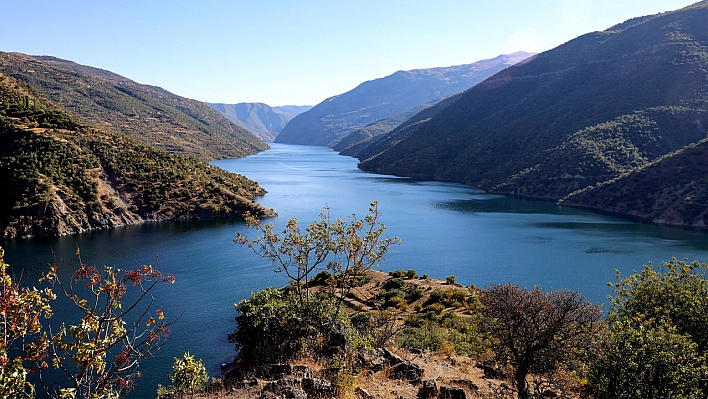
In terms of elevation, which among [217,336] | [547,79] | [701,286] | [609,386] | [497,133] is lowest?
[217,336]

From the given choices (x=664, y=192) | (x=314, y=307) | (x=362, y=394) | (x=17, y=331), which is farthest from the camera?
(x=664, y=192)

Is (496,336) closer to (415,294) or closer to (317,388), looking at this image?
(317,388)

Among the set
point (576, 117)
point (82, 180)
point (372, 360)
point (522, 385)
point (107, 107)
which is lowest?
point (372, 360)

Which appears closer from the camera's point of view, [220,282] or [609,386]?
[609,386]

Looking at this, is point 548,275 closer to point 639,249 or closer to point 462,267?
point 462,267

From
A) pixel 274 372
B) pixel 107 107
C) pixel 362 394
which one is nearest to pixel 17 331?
pixel 274 372

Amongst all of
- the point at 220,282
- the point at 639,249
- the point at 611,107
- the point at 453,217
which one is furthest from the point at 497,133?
the point at 220,282

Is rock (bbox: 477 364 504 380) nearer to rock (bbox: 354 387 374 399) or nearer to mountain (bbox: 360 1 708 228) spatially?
rock (bbox: 354 387 374 399)
